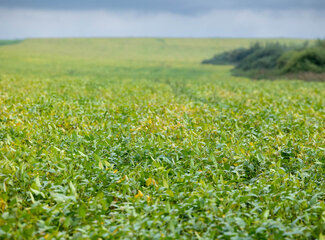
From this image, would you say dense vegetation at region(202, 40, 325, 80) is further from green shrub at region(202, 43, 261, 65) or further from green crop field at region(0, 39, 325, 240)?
green crop field at region(0, 39, 325, 240)

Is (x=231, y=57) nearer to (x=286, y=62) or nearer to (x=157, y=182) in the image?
(x=286, y=62)

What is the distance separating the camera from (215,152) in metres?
5.63

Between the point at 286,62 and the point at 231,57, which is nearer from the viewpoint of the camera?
the point at 286,62

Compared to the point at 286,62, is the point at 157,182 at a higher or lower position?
lower

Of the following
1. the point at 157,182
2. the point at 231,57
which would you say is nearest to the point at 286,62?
the point at 231,57

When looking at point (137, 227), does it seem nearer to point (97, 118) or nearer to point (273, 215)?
point (273, 215)

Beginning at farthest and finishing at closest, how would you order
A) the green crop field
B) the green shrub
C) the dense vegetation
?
the green shrub → the dense vegetation → the green crop field

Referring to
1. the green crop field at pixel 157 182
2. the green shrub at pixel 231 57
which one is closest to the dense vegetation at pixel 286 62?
the green shrub at pixel 231 57

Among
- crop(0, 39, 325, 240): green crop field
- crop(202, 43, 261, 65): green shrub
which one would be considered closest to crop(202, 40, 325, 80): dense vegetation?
crop(202, 43, 261, 65): green shrub

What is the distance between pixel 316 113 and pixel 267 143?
4.23 metres

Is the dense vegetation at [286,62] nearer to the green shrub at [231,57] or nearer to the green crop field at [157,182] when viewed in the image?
the green shrub at [231,57]

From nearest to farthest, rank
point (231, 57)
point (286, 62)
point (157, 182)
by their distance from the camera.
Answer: point (157, 182), point (286, 62), point (231, 57)

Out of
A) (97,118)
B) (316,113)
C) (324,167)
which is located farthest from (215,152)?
(316,113)

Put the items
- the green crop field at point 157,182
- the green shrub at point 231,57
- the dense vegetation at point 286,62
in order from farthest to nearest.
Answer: the green shrub at point 231,57 → the dense vegetation at point 286,62 → the green crop field at point 157,182
